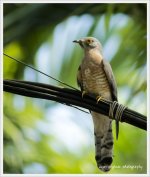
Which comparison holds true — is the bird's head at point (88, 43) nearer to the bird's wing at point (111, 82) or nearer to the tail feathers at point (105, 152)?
the bird's wing at point (111, 82)

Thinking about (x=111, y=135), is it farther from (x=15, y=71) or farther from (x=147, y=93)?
(x=15, y=71)

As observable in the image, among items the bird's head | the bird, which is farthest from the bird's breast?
the bird's head

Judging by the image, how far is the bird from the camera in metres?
3.67

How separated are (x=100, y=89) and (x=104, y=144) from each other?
13.9 inches

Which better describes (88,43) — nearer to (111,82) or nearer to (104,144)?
(111,82)

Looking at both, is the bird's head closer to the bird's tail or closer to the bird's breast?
the bird's breast

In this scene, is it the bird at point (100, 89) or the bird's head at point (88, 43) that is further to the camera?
the bird's head at point (88, 43)

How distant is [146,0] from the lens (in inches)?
160

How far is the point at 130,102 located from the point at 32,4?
987mm

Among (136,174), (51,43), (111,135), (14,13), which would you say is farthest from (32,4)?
(136,174)

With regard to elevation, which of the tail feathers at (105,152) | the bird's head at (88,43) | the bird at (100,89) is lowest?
the tail feathers at (105,152)

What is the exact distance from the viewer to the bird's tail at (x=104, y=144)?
3.69 m

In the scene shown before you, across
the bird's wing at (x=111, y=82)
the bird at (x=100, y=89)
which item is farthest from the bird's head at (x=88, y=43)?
the bird's wing at (x=111, y=82)

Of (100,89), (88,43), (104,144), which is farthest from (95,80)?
(104,144)
